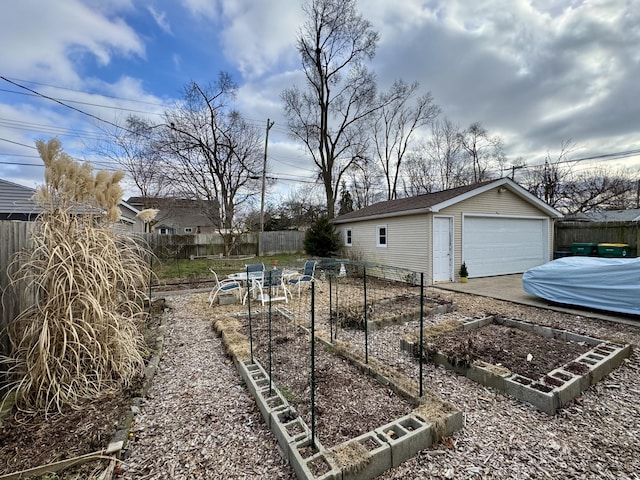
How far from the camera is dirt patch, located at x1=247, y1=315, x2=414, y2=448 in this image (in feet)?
7.06

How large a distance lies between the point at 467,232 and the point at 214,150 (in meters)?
13.3

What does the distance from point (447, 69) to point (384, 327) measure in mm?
10579

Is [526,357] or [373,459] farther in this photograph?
[526,357]

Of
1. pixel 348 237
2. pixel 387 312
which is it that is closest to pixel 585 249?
pixel 348 237

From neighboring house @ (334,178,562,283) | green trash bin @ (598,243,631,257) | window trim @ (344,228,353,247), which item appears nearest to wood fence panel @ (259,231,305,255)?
window trim @ (344,228,353,247)

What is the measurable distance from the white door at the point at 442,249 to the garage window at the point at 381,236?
1964mm

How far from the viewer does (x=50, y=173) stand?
2.54 m

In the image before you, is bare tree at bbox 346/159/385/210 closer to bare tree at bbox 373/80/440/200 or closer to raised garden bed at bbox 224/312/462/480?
bare tree at bbox 373/80/440/200

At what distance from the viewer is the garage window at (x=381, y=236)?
33.0 feet

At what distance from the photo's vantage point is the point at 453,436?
82.7 inches

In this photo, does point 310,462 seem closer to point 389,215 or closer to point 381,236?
point 389,215

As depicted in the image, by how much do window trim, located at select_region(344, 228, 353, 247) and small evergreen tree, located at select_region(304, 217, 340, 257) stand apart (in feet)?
1.36

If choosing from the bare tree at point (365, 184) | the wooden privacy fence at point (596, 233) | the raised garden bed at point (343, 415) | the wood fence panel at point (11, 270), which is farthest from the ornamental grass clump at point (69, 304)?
the bare tree at point (365, 184)

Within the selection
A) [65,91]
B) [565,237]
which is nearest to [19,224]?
[65,91]
